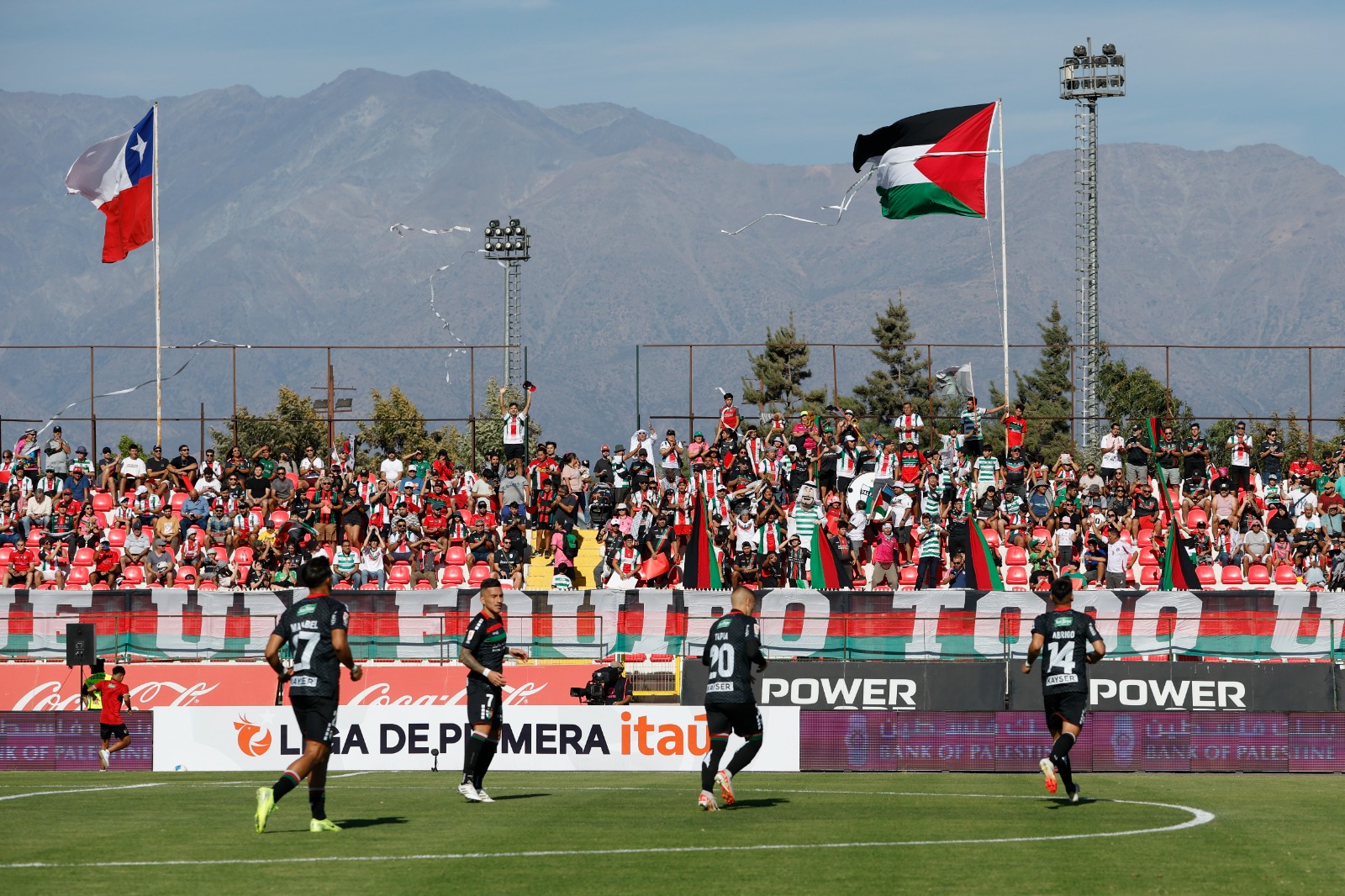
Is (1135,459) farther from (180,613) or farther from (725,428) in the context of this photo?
(180,613)

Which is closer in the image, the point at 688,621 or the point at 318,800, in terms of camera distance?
the point at 318,800

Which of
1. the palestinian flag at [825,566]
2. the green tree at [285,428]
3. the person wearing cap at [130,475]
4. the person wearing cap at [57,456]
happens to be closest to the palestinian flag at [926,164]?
the palestinian flag at [825,566]

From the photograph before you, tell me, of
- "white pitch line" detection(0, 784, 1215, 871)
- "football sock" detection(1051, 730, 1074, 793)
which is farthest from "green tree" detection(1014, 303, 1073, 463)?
"white pitch line" detection(0, 784, 1215, 871)

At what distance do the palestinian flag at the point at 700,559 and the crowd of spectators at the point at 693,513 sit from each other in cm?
76

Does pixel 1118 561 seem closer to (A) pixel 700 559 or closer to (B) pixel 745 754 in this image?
(A) pixel 700 559

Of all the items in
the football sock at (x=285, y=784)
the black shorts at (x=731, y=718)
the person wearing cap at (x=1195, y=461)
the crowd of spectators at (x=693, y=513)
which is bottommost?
the football sock at (x=285, y=784)

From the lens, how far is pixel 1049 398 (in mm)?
125438

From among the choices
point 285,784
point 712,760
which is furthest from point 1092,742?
point 285,784

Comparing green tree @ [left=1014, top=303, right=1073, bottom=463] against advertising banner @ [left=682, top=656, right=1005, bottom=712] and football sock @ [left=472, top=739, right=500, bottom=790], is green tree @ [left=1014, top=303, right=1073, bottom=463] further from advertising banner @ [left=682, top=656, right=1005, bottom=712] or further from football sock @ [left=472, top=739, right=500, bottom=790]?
football sock @ [left=472, top=739, right=500, bottom=790]

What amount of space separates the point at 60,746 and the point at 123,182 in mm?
24655

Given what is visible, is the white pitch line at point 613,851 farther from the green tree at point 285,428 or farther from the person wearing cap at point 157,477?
the green tree at point 285,428

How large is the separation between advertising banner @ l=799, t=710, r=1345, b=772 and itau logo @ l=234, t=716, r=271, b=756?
6523mm

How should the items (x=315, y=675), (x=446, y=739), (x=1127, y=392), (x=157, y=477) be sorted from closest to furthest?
(x=315, y=675) < (x=446, y=739) < (x=157, y=477) < (x=1127, y=392)

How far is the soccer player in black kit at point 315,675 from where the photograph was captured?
1320 centimetres
